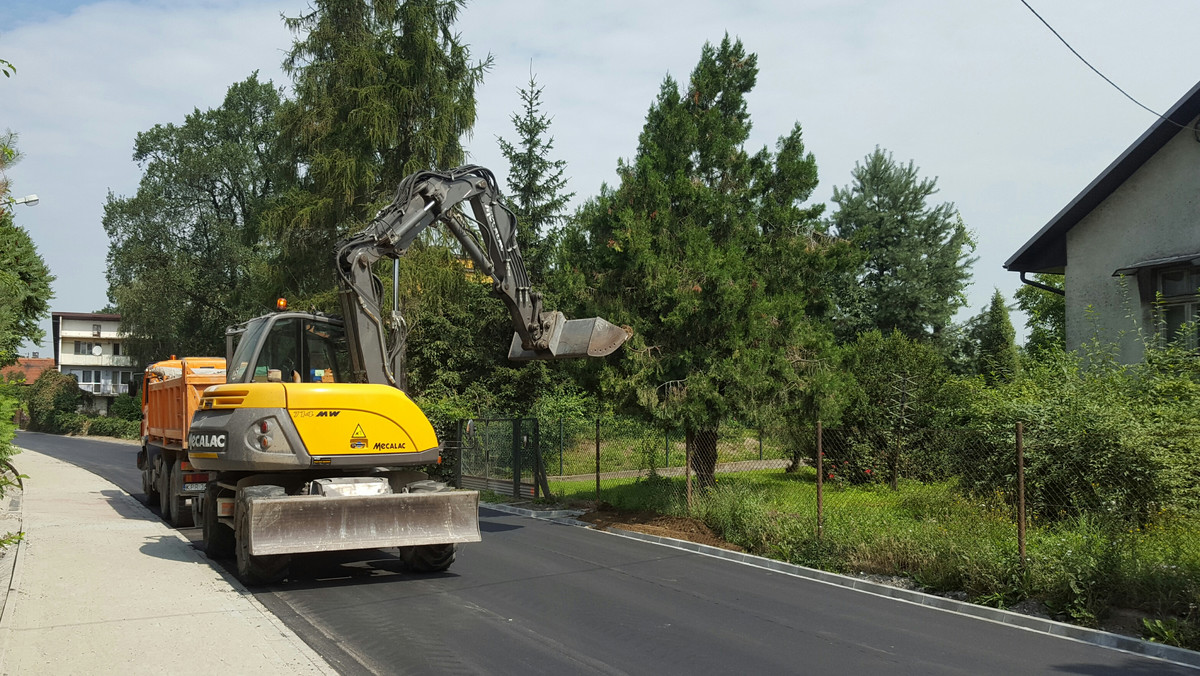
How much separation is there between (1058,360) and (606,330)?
723cm

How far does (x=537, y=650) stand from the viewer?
730cm

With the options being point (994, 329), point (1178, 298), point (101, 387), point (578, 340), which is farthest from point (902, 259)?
point (101, 387)

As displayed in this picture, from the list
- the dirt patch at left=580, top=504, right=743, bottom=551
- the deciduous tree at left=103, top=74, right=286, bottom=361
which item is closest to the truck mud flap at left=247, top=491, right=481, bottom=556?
the dirt patch at left=580, top=504, right=743, bottom=551

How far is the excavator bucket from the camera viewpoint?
11797 millimetres

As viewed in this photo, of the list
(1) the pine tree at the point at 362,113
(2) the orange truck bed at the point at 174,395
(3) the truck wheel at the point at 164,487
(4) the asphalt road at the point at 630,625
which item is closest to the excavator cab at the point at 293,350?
(2) the orange truck bed at the point at 174,395

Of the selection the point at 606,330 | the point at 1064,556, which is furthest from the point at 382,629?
the point at 1064,556

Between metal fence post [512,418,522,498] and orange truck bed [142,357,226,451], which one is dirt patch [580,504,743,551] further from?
orange truck bed [142,357,226,451]

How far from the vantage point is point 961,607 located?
29.8 ft

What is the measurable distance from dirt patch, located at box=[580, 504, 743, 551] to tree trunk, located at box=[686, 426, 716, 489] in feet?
3.64

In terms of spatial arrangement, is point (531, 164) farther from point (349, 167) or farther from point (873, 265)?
point (873, 265)

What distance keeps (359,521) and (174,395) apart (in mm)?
6345

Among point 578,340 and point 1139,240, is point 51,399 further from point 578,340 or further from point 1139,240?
point 1139,240

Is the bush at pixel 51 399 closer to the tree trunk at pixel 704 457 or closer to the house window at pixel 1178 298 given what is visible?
the tree trunk at pixel 704 457

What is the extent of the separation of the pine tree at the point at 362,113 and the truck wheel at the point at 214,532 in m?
18.2
